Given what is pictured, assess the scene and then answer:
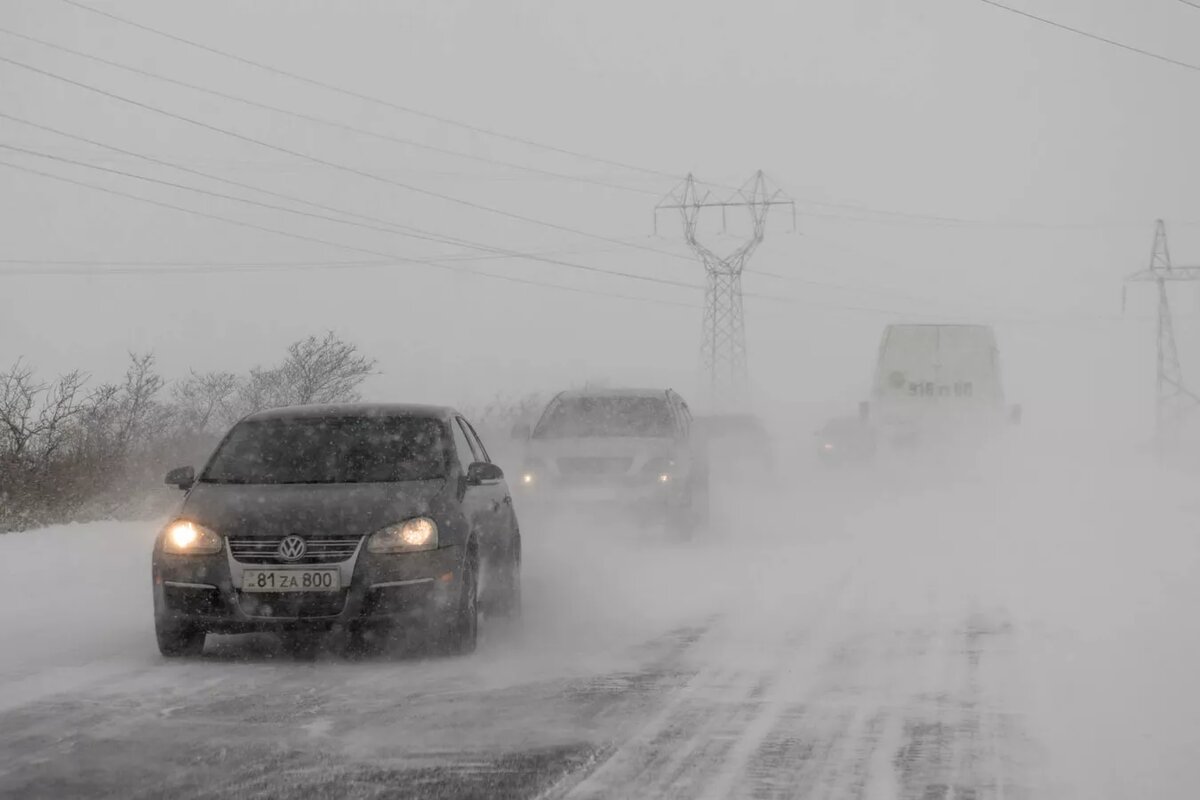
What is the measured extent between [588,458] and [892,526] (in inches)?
211

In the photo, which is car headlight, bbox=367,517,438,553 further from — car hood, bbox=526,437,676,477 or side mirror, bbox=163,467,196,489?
car hood, bbox=526,437,676,477

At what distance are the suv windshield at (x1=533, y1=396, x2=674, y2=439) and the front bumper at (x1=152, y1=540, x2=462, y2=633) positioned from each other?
9.69m

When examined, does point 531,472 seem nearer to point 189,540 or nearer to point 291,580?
point 189,540

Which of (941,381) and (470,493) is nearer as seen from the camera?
(470,493)

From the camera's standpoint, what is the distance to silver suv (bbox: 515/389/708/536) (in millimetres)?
18297

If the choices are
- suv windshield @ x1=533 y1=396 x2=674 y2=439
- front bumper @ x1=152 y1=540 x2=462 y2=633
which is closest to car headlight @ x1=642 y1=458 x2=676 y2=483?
suv windshield @ x1=533 y1=396 x2=674 y2=439

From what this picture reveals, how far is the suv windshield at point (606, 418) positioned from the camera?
18891 millimetres

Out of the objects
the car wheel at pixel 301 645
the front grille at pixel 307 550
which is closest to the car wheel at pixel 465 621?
the front grille at pixel 307 550

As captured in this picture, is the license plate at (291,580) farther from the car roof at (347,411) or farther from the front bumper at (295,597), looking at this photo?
the car roof at (347,411)

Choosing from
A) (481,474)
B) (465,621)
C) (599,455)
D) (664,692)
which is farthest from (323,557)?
(599,455)

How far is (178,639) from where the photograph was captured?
30.0 feet

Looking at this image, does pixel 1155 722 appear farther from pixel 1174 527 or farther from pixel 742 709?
pixel 1174 527

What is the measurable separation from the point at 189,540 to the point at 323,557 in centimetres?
81

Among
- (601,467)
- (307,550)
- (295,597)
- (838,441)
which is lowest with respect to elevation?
(838,441)
